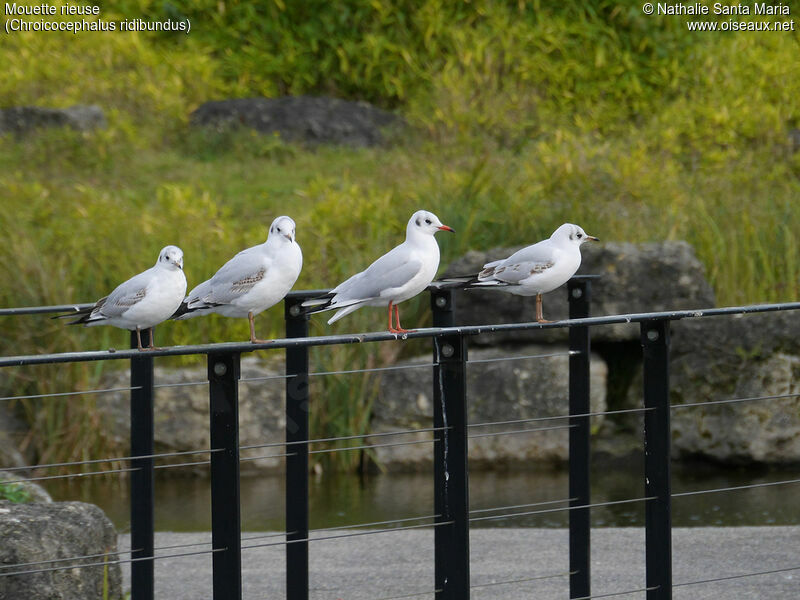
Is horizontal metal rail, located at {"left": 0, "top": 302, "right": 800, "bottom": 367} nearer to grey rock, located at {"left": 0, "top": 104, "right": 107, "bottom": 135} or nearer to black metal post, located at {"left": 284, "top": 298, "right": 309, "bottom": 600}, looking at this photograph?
black metal post, located at {"left": 284, "top": 298, "right": 309, "bottom": 600}

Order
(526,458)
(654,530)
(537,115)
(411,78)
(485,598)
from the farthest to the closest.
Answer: (411,78)
(537,115)
(526,458)
(485,598)
(654,530)

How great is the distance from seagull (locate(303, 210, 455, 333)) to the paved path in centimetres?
160

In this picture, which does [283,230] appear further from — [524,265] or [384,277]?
[524,265]

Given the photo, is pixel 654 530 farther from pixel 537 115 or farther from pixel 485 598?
pixel 537 115

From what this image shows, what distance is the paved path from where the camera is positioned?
15.7 feet

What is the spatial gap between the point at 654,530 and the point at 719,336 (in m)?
4.38

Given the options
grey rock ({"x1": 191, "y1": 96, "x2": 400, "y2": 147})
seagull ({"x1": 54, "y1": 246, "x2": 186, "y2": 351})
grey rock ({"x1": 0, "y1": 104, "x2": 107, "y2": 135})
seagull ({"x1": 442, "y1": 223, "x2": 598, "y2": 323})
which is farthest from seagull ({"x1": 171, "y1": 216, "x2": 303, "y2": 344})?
grey rock ({"x1": 191, "y1": 96, "x2": 400, "y2": 147})

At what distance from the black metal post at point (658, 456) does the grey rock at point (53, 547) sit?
5.92ft

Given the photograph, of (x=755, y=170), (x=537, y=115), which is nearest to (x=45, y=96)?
(x=537, y=115)

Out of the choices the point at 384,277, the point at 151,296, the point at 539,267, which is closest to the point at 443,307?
the point at 539,267

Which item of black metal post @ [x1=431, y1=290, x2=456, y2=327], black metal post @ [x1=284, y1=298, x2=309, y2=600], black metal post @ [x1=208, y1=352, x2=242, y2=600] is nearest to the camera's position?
black metal post @ [x1=208, y1=352, x2=242, y2=600]

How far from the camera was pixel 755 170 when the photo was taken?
35.9 feet

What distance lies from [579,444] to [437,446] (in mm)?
506

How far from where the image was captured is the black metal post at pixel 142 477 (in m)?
4.12
